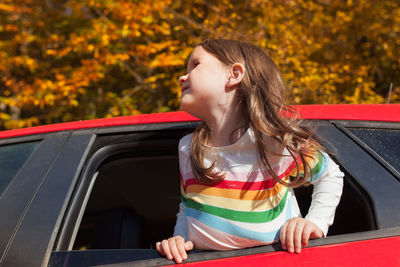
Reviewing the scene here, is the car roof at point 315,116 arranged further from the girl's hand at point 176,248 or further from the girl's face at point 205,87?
the girl's hand at point 176,248

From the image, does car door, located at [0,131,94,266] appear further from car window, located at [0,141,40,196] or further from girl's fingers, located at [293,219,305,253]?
girl's fingers, located at [293,219,305,253]

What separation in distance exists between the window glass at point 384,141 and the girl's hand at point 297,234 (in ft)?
1.05

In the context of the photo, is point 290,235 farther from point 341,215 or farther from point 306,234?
point 341,215

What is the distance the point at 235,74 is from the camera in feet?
4.50

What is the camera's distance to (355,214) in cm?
146

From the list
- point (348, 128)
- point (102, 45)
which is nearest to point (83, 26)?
point (102, 45)

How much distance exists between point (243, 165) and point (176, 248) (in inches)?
12.5

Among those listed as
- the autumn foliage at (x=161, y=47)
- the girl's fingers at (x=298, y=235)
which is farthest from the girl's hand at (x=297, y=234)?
the autumn foliage at (x=161, y=47)

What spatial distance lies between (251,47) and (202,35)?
8.09 ft

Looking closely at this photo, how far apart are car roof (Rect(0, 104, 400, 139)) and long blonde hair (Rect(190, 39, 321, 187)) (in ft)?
0.46

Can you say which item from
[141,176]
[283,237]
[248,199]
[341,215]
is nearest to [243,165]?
[248,199]

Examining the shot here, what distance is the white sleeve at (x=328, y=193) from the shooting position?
1.24 metres

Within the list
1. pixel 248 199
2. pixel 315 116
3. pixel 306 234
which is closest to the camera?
pixel 306 234

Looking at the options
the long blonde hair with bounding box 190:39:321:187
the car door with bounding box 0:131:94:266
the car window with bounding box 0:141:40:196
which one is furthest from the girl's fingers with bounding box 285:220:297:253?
the car window with bounding box 0:141:40:196
